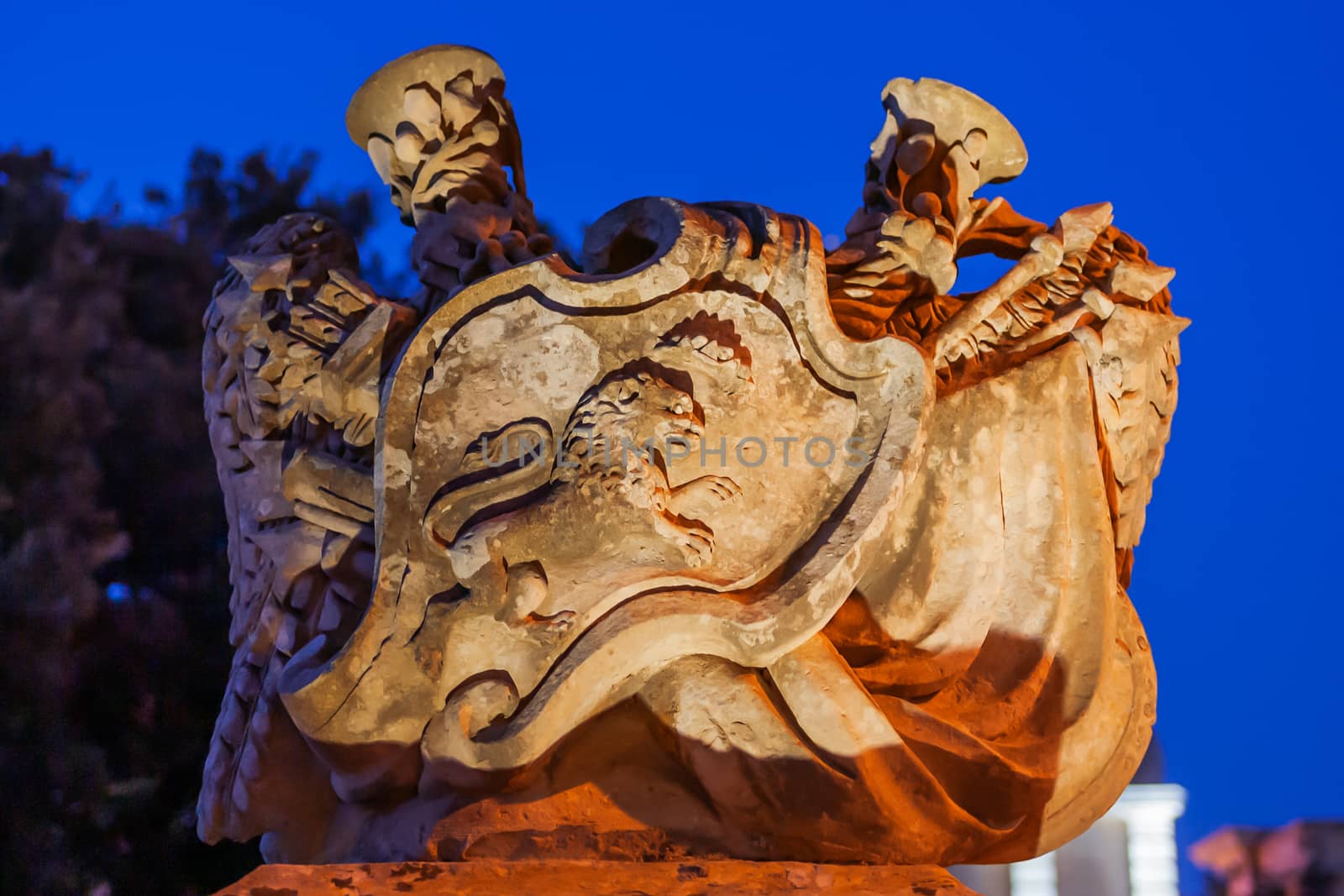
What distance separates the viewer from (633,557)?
2766 mm

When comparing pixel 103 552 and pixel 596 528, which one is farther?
pixel 103 552

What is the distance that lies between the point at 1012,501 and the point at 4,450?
21.1 feet

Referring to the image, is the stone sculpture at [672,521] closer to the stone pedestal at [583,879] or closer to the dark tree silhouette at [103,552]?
the stone pedestal at [583,879]

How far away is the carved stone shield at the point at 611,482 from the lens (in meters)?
2.74

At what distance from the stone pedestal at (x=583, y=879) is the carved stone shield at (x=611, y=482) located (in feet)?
0.82

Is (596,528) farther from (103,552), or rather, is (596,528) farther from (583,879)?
(103,552)

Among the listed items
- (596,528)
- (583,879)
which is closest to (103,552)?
(596,528)

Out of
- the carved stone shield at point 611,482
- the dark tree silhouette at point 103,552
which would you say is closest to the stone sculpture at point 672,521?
the carved stone shield at point 611,482

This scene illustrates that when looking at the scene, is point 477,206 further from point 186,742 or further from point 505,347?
point 186,742

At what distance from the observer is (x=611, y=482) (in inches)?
108

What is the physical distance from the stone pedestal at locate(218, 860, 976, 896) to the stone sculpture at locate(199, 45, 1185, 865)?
0.38 feet

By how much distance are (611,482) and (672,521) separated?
0.49ft

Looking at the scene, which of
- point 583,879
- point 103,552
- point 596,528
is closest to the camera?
point 583,879

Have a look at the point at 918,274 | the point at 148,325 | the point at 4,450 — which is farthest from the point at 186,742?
the point at 918,274
